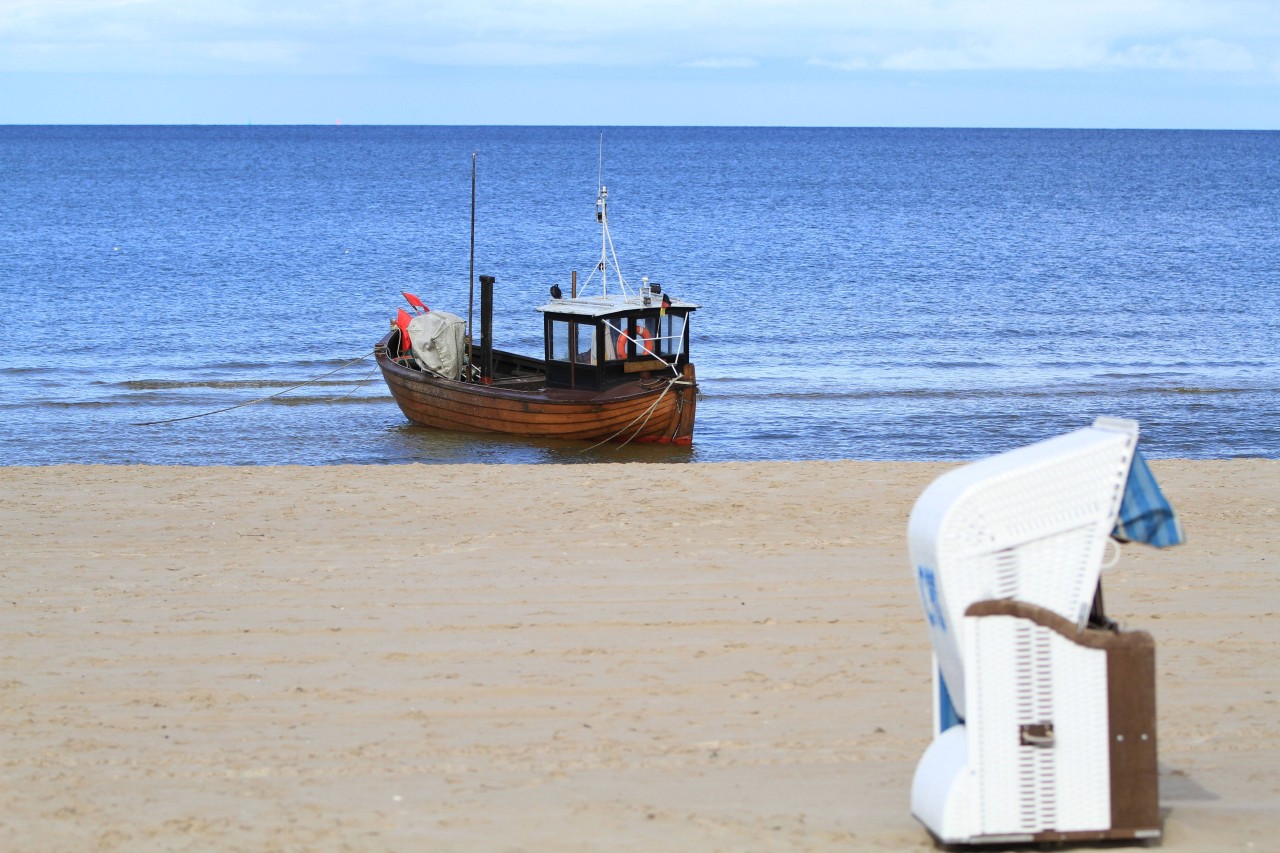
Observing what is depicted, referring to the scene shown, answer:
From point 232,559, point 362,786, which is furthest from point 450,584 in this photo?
point 362,786

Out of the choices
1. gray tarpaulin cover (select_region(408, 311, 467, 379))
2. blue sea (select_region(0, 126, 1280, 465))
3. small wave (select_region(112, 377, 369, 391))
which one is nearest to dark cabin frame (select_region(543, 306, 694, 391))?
blue sea (select_region(0, 126, 1280, 465))

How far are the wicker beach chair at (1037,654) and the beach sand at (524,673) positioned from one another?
0.41 metres

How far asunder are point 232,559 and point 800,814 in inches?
210

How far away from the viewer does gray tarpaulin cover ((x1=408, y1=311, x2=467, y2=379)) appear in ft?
64.1

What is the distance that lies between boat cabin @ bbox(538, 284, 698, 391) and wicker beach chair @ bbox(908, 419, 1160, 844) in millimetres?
13295

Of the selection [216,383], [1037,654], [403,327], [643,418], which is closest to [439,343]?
[403,327]

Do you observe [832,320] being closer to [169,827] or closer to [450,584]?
[450,584]

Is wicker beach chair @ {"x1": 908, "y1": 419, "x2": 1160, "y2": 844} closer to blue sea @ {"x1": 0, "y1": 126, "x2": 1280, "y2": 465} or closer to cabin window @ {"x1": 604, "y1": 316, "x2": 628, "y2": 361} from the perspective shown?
blue sea @ {"x1": 0, "y1": 126, "x2": 1280, "y2": 465}

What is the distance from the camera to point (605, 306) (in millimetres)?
17703

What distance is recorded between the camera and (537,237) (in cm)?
5819

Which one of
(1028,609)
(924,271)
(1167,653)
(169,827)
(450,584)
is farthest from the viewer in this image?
(924,271)

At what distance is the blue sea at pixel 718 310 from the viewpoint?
1958 cm

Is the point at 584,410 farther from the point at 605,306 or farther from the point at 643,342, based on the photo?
the point at 605,306

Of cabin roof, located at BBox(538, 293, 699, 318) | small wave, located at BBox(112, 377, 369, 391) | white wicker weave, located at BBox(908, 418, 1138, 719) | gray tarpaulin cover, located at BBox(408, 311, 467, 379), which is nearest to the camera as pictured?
white wicker weave, located at BBox(908, 418, 1138, 719)
